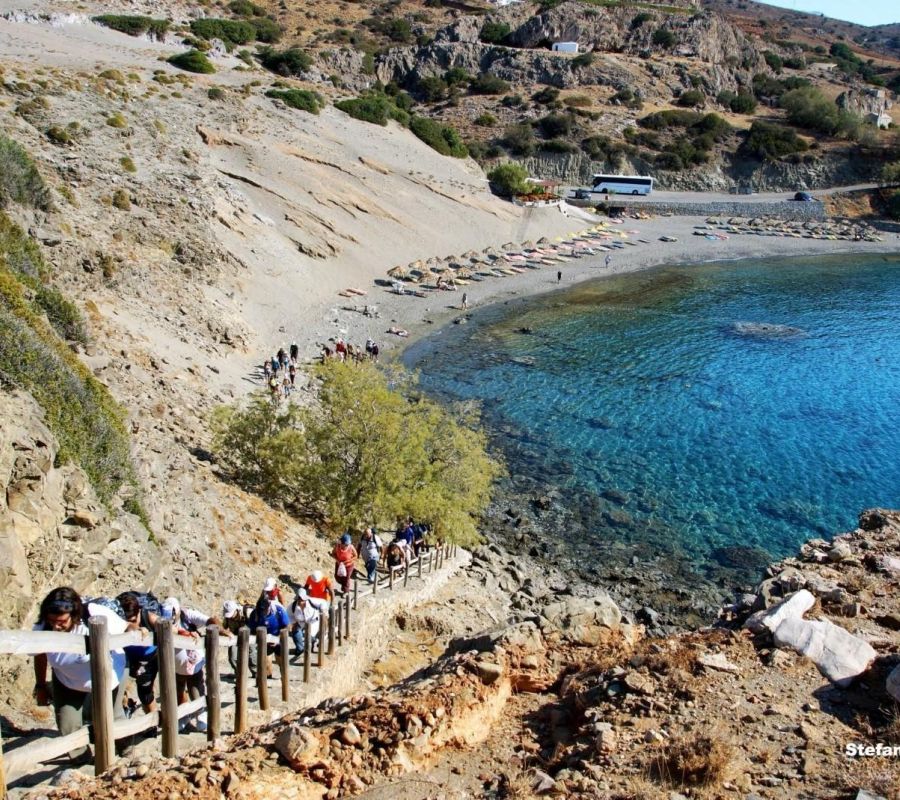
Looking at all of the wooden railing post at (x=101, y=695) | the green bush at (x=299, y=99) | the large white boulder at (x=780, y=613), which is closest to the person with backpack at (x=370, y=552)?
the large white boulder at (x=780, y=613)

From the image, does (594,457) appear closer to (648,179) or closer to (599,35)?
(648,179)

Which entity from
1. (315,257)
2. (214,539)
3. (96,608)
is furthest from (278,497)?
(315,257)

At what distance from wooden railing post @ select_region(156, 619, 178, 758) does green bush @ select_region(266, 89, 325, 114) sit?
206 ft

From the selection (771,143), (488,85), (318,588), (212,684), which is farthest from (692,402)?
(488,85)

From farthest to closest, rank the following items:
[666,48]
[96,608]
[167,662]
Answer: [666,48], [96,608], [167,662]

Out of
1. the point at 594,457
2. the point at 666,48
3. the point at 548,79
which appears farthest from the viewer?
the point at 666,48

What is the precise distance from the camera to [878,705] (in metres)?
10.0

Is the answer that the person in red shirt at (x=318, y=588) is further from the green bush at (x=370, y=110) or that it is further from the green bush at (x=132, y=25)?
the green bush at (x=132, y=25)

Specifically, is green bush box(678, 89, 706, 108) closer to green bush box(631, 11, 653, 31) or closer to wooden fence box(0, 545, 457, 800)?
green bush box(631, 11, 653, 31)

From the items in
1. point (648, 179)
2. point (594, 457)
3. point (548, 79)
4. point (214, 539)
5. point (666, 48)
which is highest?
point (666, 48)

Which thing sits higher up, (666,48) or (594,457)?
(666,48)

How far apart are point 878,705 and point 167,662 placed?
8.95 meters

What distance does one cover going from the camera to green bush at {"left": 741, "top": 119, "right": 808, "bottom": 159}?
304 ft

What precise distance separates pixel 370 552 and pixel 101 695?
11426 mm
